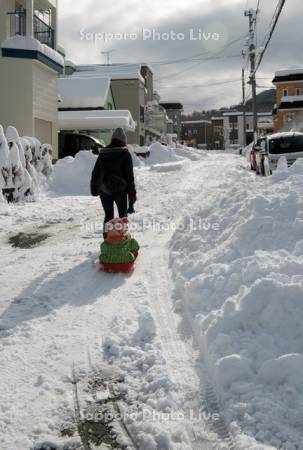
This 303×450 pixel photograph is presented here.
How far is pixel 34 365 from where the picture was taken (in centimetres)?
370

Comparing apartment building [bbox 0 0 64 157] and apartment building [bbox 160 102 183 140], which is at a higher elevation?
apartment building [bbox 160 102 183 140]

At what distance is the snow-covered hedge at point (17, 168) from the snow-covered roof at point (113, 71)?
3798 cm

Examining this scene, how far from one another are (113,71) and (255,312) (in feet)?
170

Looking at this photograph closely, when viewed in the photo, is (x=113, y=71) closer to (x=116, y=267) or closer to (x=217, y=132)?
(x=116, y=267)

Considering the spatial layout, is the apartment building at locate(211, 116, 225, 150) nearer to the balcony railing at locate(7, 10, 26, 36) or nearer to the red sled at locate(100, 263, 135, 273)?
the balcony railing at locate(7, 10, 26, 36)

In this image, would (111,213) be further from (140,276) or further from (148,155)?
(148,155)

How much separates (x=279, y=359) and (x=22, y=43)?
18488mm

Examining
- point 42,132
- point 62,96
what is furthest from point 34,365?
point 62,96

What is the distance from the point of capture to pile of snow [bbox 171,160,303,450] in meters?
2.94

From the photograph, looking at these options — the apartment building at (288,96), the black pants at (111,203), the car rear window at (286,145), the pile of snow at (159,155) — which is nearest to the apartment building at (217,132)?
the apartment building at (288,96)

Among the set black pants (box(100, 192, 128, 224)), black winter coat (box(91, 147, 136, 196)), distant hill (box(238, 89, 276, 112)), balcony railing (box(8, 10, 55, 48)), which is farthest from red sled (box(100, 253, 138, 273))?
distant hill (box(238, 89, 276, 112))

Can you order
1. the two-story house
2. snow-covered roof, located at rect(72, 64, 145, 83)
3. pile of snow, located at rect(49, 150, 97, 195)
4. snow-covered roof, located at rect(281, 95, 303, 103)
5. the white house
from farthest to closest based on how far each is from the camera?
snow-covered roof, located at rect(281, 95, 303, 103)
the two-story house
snow-covered roof, located at rect(72, 64, 145, 83)
the white house
pile of snow, located at rect(49, 150, 97, 195)

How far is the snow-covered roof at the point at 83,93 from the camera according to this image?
37812 millimetres

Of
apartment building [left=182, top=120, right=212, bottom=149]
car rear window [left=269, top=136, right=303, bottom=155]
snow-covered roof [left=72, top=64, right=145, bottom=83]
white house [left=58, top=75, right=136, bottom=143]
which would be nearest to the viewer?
car rear window [left=269, top=136, right=303, bottom=155]
